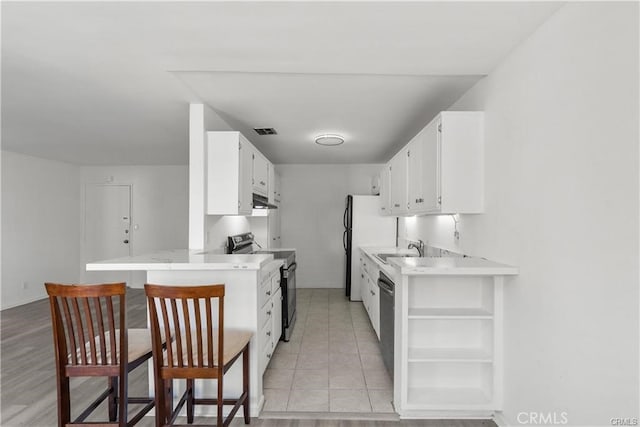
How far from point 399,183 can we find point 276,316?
201 cm

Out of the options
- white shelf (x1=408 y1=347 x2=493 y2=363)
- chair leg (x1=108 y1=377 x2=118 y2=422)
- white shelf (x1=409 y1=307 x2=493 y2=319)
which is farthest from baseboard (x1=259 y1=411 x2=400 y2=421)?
chair leg (x1=108 y1=377 x2=118 y2=422)

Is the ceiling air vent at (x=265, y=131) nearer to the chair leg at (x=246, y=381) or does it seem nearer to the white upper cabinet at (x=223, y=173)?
the white upper cabinet at (x=223, y=173)

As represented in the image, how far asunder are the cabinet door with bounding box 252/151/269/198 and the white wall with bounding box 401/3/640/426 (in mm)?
2419

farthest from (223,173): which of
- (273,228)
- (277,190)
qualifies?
(277,190)

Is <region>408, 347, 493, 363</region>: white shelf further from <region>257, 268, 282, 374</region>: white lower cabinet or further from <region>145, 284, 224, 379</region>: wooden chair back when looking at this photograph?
<region>145, 284, 224, 379</region>: wooden chair back

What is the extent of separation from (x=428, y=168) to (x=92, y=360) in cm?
263

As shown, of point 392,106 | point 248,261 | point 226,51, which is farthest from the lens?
point 392,106

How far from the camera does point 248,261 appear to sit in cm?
236

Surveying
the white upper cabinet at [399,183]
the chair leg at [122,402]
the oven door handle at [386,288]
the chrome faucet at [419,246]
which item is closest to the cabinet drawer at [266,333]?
the chair leg at [122,402]

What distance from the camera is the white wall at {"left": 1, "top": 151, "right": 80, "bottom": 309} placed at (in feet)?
17.5

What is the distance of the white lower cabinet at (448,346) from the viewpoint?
2.32 m

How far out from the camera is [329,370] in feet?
10.0

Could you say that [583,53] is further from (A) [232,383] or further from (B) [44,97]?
(B) [44,97]

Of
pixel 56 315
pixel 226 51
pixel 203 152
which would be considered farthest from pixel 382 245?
pixel 56 315
